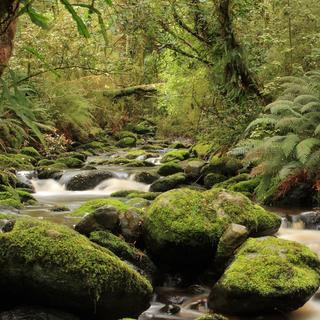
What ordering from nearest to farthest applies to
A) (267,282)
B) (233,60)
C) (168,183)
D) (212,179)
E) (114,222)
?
(267,282)
(114,222)
(212,179)
(168,183)
(233,60)

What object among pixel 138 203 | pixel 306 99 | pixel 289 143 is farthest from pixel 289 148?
pixel 138 203

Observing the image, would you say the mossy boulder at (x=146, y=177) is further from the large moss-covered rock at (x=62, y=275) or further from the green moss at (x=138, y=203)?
the large moss-covered rock at (x=62, y=275)

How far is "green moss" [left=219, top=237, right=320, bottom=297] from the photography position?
4594 mm

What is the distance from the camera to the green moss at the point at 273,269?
4594 mm

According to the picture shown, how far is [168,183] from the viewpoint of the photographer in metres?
10.8

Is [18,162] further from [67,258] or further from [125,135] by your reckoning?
[125,135]

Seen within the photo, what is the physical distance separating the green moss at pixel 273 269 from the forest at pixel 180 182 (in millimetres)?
18

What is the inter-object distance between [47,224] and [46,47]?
39.8 ft

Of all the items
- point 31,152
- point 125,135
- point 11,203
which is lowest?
point 11,203

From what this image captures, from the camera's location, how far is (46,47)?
15.8 metres

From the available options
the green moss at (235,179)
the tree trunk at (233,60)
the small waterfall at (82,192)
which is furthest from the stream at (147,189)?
the tree trunk at (233,60)

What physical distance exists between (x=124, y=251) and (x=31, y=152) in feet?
34.9

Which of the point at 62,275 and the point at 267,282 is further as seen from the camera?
the point at 267,282

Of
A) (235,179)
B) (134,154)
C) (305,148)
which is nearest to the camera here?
(305,148)
